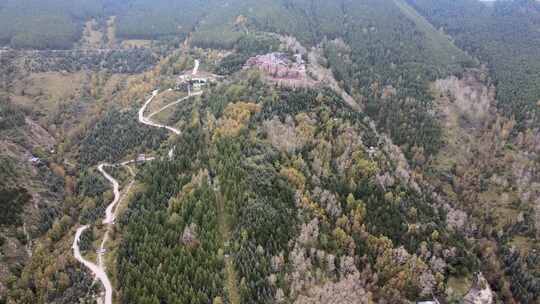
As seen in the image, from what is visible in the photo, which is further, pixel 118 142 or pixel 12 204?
pixel 118 142

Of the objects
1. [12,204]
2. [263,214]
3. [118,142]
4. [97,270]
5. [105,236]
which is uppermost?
[263,214]

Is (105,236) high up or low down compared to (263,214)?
down

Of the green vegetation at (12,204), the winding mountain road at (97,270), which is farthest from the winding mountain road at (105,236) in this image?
the green vegetation at (12,204)

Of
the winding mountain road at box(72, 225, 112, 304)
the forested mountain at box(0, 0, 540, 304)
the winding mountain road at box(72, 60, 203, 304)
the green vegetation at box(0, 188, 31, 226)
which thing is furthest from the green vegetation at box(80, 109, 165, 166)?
the winding mountain road at box(72, 225, 112, 304)

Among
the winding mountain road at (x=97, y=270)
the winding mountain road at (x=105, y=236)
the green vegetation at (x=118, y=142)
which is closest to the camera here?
the winding mountain road at (x=97, y=270)

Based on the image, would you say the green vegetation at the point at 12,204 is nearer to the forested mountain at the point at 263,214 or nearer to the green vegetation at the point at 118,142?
the forested mountain at the point at 263,214

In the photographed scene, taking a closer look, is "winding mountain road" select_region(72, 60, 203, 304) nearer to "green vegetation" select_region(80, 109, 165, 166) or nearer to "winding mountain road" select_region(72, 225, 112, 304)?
"winding mountain road" select_region(72, 225, 112, 304)

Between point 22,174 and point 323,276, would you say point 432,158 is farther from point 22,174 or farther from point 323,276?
point 22,174

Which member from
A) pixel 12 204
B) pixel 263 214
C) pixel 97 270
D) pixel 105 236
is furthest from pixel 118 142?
pixel 263 214

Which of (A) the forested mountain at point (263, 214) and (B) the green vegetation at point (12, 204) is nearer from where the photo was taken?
(A) the forested mountain at point (263, 214)

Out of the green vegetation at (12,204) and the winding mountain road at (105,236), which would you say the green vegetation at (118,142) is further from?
the green vegetation at (12,204)

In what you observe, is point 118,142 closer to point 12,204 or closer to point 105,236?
point 12,204

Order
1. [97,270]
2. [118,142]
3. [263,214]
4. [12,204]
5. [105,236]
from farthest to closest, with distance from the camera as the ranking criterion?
[118,142], [12,204], [105,236], [263,214], [97,270]

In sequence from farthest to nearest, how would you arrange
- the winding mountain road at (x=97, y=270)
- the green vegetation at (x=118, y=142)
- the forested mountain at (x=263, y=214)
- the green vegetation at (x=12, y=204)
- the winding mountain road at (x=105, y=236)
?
1. the green vegetation at (x=118, y=142)
2. the green vegetation at (x=12, y=204)
3. the winding mountain road at (x=105, y=236)
4. the forested mountain at (x=263, y=214)
5. the winding mountain road at (x=97, y=270)
